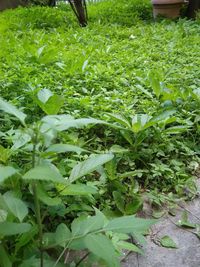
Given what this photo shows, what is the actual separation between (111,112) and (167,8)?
5154 millimetres

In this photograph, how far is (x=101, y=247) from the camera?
97cm

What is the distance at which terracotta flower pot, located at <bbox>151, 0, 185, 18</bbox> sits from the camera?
22.2 ft

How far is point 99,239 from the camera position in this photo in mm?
1004

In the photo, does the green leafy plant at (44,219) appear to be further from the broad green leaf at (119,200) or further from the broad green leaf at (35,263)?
the broad green leaf at (119,200)

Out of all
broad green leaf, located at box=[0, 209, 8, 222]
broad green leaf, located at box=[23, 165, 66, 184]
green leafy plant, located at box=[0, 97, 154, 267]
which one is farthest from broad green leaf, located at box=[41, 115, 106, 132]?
broad green leaf, located at box=[0, 209, 8, 222]

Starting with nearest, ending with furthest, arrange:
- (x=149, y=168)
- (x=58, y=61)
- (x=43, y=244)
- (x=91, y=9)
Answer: (x=43, y=244), (x=149, y=168), (x=58, y=61), (x=91, y=9)

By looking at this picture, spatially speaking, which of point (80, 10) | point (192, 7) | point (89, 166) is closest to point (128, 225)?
point (89, 166)

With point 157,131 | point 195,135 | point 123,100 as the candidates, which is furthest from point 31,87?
point 195,135

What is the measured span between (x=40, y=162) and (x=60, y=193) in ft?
0.80

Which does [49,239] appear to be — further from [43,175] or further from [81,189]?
[43,175]

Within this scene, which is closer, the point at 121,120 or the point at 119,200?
the point at 119,200

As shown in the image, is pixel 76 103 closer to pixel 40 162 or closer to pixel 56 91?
pixel 56 91

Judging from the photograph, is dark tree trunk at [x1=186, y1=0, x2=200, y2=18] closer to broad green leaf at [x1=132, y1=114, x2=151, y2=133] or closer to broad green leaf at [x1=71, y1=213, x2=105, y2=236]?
broad green leaf at [x1=132, y1=114, x2=151, y2=133]

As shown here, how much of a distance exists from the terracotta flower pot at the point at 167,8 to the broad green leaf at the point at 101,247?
6384mm
